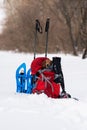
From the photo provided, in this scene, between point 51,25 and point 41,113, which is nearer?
point 41,113

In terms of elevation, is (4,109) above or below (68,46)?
below

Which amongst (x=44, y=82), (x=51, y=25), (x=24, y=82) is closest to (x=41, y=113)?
(x=44, y=82)

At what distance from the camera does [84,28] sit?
2827cm

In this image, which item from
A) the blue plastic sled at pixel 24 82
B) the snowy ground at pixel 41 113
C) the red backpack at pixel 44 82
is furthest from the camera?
the blue plastic sled at pixel 24 82

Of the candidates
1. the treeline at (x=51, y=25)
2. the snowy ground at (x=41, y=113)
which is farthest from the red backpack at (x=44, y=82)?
the treeline at (x=51, y=25)

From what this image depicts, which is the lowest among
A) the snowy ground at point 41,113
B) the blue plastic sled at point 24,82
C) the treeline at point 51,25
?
the snowy ground at point 41,113

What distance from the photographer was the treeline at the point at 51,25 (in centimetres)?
2825

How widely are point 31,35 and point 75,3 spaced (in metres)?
14.7

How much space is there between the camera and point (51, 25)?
3534cm

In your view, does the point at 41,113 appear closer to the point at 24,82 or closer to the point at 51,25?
the point at 24,82

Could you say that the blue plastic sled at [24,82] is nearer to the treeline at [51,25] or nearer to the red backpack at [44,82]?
the red backpack at [44,82]

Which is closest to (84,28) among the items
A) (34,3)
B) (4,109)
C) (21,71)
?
(34,3)

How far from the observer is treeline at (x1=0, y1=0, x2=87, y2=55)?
28.2 meters

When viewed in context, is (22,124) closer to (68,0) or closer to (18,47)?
(68,0)
